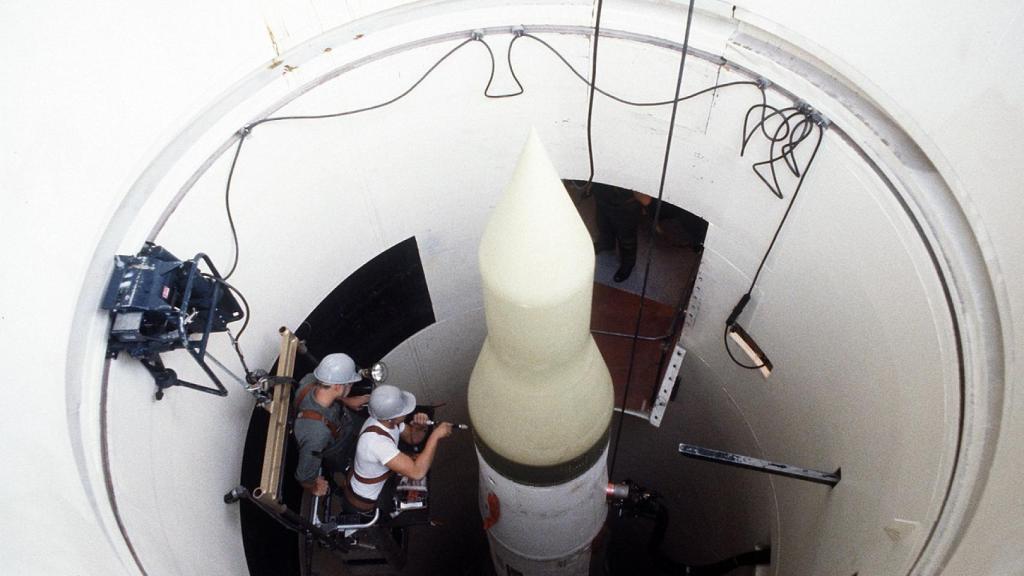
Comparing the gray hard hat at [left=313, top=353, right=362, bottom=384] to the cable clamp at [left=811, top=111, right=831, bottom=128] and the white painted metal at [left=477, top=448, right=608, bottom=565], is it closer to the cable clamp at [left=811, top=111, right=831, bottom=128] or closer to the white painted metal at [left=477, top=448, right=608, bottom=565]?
the white painted metal at [left=477, top=448, right=608, bottom=565]

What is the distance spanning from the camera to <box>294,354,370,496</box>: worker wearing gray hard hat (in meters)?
4.32

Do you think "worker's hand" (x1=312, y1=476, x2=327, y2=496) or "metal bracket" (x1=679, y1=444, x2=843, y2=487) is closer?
"metal bracket" (x1=679, y1=444, x2=843, y2=487)

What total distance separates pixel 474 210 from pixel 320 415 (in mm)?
1896

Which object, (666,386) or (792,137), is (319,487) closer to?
(666,386)

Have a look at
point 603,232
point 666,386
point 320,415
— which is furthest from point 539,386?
point 603,232

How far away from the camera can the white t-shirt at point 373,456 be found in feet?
14.2

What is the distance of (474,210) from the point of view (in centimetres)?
527

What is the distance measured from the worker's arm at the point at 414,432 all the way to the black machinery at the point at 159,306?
1.61 m

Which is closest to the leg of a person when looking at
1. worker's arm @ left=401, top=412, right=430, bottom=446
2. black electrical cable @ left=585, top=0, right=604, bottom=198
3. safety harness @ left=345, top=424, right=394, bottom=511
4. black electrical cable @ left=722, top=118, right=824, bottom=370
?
black electrical cable @ left=585, top=0, right=604, bottom=198

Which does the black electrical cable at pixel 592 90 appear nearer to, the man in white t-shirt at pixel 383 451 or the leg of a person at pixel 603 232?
the leg of a person at pixel 603 232

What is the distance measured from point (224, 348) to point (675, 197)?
10.2 ft

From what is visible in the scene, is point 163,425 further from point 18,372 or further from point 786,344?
point 786,344

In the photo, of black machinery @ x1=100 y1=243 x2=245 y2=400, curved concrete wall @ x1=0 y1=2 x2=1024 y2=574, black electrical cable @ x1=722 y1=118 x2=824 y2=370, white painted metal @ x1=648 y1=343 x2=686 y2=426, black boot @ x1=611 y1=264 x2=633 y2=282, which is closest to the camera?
curved concrete wall @ x1=0 y1=2 x2=1024 y2=574

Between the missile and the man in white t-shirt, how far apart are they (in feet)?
1.41
